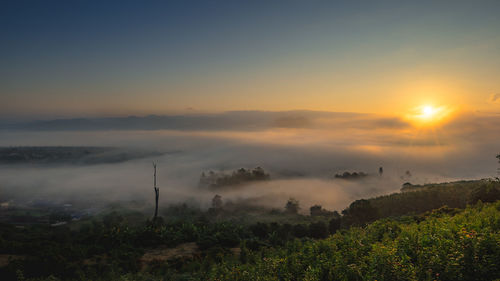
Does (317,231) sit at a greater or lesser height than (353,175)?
greater

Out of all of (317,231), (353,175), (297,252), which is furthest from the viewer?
(353,175)

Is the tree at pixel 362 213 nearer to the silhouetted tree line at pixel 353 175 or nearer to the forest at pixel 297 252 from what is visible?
the forest at pixel 297 252

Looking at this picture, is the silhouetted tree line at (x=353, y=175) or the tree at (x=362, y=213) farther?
the silhouetted tree line at (x=353, y=175)

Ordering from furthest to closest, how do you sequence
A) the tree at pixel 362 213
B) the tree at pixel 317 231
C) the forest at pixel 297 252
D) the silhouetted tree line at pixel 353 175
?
the silhouetted tree line at pixel 353 175 → the tree at pixel 362 213 → the tree at pixel 317 231 → the forest at pixel 297 252

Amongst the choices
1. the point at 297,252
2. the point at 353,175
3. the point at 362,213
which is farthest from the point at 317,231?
the point at 353,175

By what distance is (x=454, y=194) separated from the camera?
50031 mm

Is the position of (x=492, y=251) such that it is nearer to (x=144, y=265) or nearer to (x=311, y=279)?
(x=311, y=279)

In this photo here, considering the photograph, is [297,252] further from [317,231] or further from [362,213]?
[362,213]

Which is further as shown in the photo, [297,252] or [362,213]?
[362,213]

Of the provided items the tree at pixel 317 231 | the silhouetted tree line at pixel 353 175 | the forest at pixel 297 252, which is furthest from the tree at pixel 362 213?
the silhouetted tree line at pixel 353 175

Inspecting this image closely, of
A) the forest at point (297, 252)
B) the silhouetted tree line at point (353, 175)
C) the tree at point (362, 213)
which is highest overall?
the forest at point (297, 252)

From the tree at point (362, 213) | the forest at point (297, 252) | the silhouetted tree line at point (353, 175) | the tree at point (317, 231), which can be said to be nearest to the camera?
the forest at point (297, 252)

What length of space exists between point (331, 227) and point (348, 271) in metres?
36.3

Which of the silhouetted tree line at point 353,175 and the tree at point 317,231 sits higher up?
the tree at point 317,231
